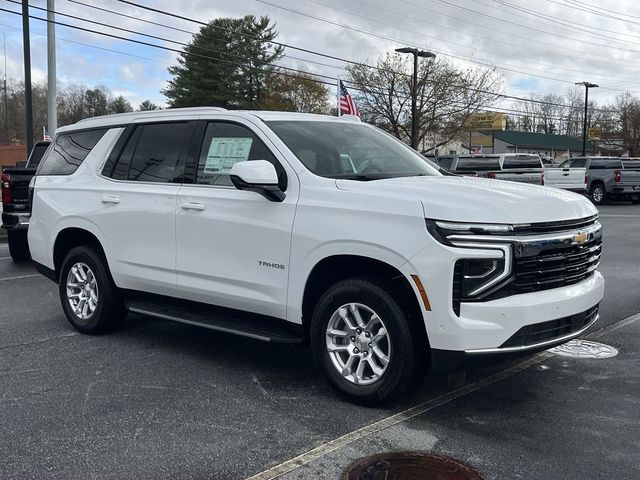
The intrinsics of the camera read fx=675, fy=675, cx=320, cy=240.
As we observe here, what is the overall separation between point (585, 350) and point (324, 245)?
9.28 ft

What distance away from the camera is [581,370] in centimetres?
533

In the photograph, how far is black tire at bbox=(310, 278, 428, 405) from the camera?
4.21 metres

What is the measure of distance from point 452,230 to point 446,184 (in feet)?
2.18

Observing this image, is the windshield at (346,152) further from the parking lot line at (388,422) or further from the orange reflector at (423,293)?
the parking lot line at (388,422)

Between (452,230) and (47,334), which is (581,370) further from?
(47,334)

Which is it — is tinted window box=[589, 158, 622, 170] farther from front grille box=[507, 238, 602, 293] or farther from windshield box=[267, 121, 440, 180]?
front grille box=[507, 238, 602, 293]

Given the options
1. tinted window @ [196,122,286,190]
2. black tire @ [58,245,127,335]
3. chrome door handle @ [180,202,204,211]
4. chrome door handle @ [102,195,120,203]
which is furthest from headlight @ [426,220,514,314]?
black tire @ [58,245,127,335]

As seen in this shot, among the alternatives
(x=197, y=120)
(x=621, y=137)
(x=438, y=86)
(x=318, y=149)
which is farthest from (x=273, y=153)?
(x=621, y=137)

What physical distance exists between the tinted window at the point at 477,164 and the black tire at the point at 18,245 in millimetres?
18579

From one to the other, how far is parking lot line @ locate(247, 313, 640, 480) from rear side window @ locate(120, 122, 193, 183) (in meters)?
2.67

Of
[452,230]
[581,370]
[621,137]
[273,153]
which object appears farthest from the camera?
[621,137]

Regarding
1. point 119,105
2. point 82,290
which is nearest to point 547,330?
point 82,290

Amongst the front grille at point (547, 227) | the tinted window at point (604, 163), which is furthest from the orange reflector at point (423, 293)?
the tinted window at point (604, 163)

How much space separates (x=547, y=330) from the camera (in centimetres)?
414
